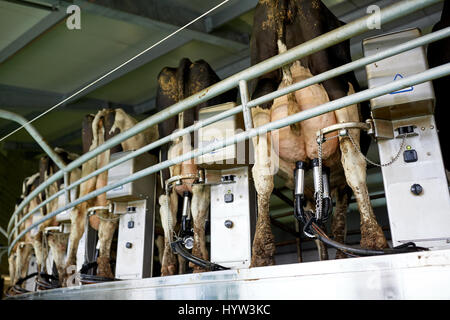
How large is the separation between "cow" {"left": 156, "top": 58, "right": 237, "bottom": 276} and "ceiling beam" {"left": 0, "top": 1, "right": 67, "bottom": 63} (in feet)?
5.16

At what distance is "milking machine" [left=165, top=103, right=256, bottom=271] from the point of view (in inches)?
115

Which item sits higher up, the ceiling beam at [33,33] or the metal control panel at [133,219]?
the ceiling beam at [33,33]

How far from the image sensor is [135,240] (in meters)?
3.84

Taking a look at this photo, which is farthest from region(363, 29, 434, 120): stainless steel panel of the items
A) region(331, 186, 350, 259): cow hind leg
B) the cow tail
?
region(331, 186, 350, 259): cow hind leg

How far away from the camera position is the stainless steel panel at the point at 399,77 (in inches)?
92.3

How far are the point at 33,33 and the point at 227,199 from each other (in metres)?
3.45

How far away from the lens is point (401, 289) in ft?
5.57

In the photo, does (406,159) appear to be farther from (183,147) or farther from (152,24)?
(152,24)

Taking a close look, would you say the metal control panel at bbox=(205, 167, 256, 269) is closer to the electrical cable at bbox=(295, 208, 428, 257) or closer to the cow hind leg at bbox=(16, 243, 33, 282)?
the electrical cable at bbox=(295, 208, 428, 257)

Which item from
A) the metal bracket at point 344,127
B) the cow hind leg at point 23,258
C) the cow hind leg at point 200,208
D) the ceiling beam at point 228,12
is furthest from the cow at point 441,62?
the cow hind leg at point 23,258

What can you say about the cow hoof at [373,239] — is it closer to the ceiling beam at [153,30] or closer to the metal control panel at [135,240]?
the metal control panel at [135,240]

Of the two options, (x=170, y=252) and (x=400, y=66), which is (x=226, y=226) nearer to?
(x=170, y=252)

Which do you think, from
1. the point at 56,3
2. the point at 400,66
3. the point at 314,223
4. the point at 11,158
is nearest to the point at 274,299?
the point at 314,223

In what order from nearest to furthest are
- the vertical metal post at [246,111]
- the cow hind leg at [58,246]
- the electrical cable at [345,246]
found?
the electrical cable at [345,246] < the vertical metal post at [246,111] < the cow hind leg at [58,246]
